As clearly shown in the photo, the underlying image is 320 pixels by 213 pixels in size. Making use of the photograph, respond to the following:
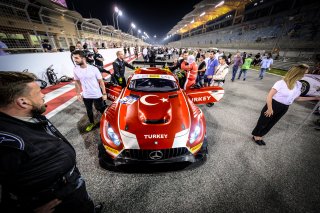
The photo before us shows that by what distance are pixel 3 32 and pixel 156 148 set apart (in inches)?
271

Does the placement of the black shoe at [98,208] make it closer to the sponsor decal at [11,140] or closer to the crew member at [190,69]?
the sponsor decal at [11,140]

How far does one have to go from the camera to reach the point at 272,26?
21531mm

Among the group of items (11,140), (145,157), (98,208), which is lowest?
(98,208)

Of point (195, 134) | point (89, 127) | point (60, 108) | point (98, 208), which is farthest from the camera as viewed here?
point (60, 108)

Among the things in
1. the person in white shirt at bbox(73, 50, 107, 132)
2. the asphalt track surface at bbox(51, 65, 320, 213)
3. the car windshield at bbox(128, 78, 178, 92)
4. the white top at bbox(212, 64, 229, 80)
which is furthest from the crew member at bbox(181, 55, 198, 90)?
the person in white shirt at bbox(73, 50, 107, 132)

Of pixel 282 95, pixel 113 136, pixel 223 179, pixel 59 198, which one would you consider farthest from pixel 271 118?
pixel 59 198

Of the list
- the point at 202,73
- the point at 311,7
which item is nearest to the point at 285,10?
the point at 311,7

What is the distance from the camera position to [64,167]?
3.38 feet

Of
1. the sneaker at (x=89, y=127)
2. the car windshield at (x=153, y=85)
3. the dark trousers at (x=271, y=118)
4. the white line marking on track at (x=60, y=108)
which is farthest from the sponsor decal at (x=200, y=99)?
the white line marking on track at (x=60, y=108)

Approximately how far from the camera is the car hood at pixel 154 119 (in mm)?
1911

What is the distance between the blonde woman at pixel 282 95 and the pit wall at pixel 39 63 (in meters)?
8.00

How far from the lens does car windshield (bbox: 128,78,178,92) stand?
3.06 m

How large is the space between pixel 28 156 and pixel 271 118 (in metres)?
3.65

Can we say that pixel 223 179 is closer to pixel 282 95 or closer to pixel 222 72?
pixel 282 95
